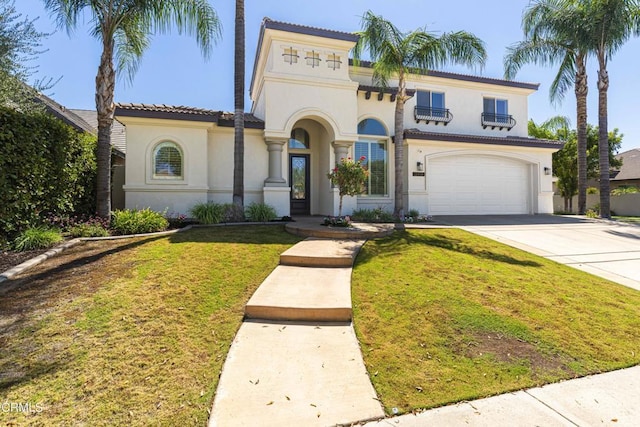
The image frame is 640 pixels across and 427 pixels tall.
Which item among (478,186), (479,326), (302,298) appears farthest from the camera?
(478,186)

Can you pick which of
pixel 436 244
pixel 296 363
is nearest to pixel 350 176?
pixel 436 244

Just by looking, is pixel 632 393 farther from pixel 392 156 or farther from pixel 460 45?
pixel 392 156

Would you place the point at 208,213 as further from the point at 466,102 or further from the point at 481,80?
the point at 481,80

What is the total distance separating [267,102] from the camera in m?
11.5

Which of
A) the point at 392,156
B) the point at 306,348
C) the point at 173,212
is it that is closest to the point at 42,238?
the point at 173,212

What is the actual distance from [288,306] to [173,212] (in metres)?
8.50

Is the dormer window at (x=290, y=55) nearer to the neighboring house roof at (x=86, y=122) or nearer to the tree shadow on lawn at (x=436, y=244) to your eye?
the tree shadow on lawn at (x=436, y=244)

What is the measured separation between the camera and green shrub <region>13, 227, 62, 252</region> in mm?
6195

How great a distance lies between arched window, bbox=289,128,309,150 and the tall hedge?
7538 millimetres

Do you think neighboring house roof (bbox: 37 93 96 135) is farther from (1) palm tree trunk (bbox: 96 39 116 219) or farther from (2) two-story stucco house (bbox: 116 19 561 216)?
(2) two-story stucco house (bbox: 116 19 561 216)

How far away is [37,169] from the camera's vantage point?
22.3 feet

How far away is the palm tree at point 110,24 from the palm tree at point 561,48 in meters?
15.1

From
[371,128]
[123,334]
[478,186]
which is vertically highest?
[371,128]

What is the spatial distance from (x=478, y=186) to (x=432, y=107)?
15.6 ft
